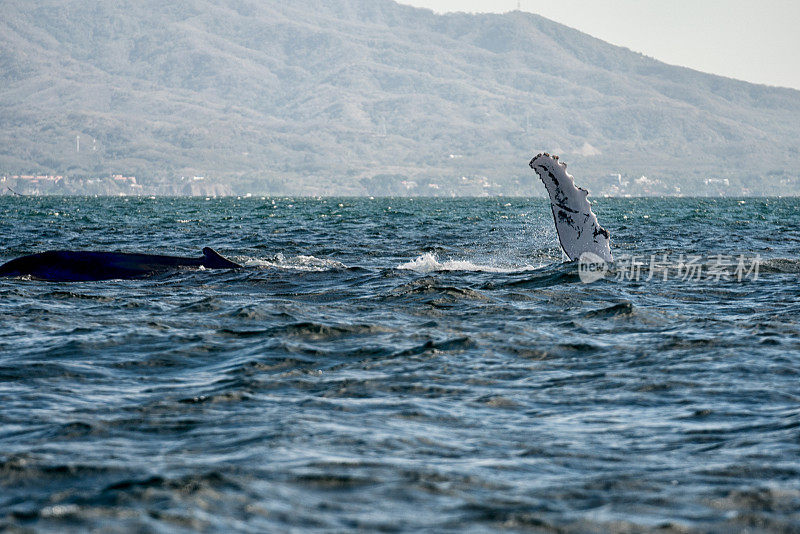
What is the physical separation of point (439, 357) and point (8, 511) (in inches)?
230

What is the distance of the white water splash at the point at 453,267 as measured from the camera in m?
20.2

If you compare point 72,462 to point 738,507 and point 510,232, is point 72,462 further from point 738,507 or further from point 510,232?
point 510,232

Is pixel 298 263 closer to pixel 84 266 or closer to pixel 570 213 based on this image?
pixel 84 266

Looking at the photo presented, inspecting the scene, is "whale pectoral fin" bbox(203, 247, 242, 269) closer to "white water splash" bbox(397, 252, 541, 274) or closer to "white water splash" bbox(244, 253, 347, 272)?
"white water splash" bbox(244, 253, 347, 272)

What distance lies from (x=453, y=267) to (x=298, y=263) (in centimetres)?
379

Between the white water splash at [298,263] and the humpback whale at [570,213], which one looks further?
the white water splash at [298,263]

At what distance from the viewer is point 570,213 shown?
57.4ft

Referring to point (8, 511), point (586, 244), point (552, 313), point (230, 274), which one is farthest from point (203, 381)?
point (586, 244)

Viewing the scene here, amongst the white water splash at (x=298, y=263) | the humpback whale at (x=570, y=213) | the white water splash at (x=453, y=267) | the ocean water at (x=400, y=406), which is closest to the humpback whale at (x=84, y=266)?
the ocean water at (x=400, y=406)

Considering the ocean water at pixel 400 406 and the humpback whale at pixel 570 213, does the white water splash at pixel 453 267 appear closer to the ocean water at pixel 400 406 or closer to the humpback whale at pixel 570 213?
the humpback whale at pixel 570 213

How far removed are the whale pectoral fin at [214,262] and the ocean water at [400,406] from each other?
186 centimetres

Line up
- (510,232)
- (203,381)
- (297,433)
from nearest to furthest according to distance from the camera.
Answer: (297,433)
(203,381)
(510,232)

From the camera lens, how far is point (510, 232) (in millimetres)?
39406

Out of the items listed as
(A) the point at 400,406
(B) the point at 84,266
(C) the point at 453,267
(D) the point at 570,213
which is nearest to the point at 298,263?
(C) the point at 453,267
